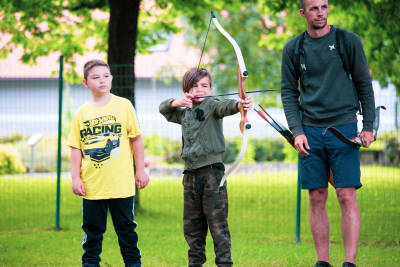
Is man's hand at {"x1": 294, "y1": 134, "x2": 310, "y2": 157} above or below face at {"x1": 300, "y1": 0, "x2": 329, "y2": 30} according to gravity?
below

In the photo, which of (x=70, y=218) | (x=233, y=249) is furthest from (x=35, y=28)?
(x=233, y=249)

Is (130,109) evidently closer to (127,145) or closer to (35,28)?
(127,145)

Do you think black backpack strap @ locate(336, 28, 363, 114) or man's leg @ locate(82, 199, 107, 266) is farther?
man's leg @ locate(82, 199, 107, 266)

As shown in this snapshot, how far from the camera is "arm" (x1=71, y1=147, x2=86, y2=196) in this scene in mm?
4203

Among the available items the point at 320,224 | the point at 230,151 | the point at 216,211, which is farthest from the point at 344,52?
the point at 230,151

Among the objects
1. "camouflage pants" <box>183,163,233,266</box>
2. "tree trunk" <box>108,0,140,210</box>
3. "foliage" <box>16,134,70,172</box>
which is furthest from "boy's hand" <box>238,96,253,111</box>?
"foliage" <box>16,134,70,172</box>

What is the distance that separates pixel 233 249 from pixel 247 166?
635 cm

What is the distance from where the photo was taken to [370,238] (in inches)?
267

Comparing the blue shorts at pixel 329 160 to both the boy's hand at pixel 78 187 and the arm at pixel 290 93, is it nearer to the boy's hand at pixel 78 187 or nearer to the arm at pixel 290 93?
the arm at pixel 290 93

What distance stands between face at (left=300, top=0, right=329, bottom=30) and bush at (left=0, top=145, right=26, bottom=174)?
33.3 feet

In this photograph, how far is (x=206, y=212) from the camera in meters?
4.12

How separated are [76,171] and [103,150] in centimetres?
25

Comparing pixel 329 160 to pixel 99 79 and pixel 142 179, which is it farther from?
pixel 99 79

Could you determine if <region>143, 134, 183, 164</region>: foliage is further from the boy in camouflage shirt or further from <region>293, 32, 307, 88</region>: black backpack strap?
<region>293, 32, 307, 88</region>: black backpack strap
